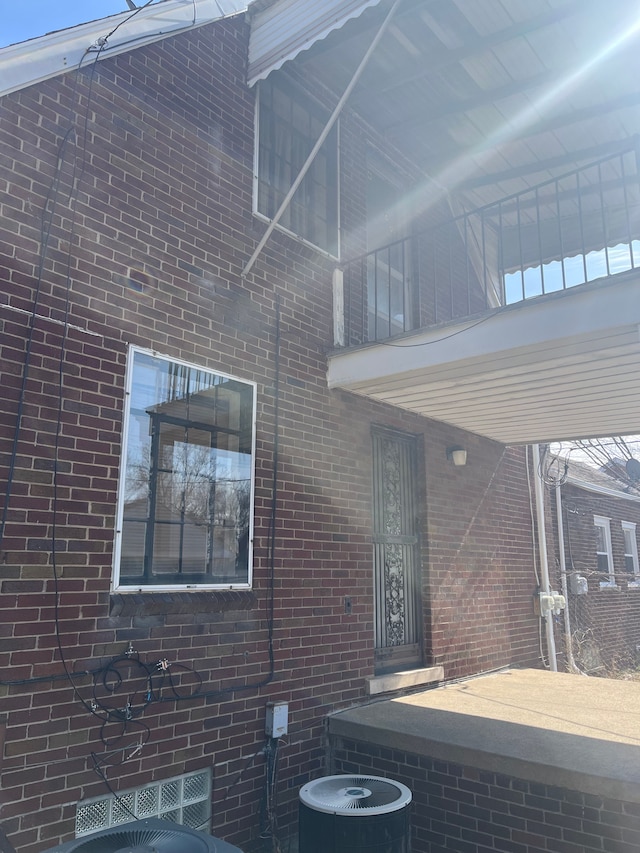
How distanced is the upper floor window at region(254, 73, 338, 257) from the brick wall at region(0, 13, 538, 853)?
0.78ft

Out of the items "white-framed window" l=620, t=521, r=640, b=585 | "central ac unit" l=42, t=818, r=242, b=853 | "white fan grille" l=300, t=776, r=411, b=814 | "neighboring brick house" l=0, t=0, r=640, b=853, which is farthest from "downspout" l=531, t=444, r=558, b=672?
"central ac unit" l=42, t=818, r=242, b=853

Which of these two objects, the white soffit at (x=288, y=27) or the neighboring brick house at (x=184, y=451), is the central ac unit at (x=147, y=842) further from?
the white soffit at (x=288, y=27)

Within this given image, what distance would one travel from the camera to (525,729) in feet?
15.5

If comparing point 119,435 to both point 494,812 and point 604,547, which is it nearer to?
point 494,812

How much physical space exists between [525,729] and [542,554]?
434 cm

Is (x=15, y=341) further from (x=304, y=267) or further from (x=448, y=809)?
→ (x=448, y=809)

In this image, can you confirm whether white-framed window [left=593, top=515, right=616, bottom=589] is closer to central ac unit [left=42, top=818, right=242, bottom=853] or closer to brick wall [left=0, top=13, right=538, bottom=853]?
brick wall [left=0, top=13, right=538, bottom=853]

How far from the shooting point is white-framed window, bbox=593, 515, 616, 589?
40.3ft

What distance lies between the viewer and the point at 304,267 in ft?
19.0

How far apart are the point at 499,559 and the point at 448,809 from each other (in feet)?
13.1

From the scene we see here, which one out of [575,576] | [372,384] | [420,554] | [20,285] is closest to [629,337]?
[372,384]

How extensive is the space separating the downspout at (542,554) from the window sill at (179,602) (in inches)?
208

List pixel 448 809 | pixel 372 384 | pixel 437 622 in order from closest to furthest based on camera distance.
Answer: pixel 448 809, pixel 372 384, pixel 437 622

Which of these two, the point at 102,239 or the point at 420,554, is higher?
the point at 102,239
